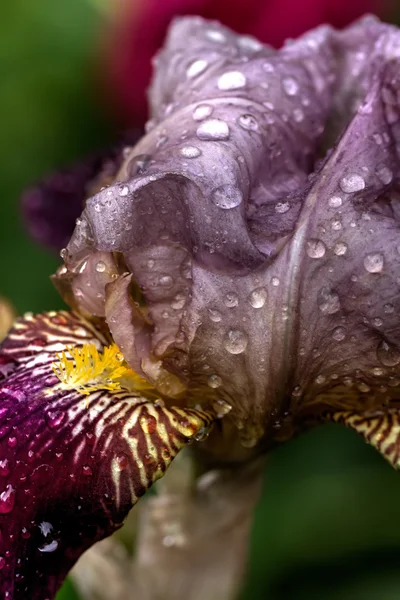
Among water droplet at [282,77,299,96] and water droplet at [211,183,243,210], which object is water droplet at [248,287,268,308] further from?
water droplet at [282,77,299,96]

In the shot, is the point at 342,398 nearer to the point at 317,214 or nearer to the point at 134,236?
the point at 317,214

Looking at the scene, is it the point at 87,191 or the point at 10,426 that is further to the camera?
the point at 87,191

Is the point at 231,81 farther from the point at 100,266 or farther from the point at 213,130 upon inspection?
the point at 100,266

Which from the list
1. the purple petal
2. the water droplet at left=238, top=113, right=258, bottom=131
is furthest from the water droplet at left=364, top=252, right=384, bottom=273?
the purple petal

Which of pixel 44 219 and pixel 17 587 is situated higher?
pixel 44 219

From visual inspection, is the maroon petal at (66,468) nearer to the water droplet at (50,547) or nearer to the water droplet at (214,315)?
the water droplet at (50,547)

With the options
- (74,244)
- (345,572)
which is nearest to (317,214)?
(74,244)
